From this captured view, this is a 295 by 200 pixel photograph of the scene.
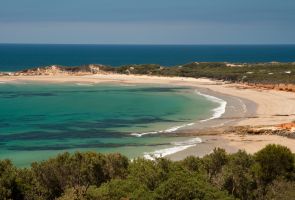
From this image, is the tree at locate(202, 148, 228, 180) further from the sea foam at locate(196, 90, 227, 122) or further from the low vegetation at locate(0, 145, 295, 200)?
the sea foam at locate(196, 90, 227, 122)

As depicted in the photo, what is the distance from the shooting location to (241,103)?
6875cm

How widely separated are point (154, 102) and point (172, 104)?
369cm

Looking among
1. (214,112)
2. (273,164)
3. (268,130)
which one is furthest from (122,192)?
(214,112)

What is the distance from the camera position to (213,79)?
107 meters

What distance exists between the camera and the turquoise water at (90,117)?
41438 millimetres

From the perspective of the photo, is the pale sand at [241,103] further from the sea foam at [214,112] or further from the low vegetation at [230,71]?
the low vegetation at [230,71]

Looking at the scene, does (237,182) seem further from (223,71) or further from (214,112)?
(223,71)

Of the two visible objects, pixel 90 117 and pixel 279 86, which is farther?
pixel 279 86

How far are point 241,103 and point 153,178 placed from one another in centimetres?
5028

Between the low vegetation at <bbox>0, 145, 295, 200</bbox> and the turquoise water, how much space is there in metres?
12.9

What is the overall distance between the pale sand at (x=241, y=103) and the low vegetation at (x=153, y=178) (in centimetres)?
1260

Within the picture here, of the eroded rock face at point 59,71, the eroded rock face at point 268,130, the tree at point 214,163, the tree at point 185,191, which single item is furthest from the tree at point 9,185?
the eroded rock face at point 59,71

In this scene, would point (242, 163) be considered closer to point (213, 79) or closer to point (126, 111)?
point (126, 111)

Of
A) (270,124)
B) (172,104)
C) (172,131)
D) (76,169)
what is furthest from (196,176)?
(172,104)
